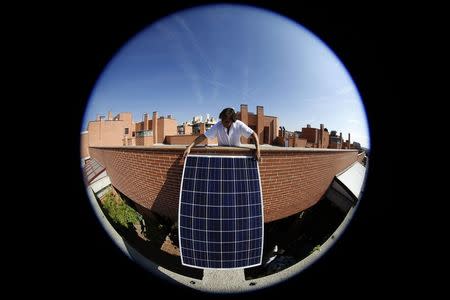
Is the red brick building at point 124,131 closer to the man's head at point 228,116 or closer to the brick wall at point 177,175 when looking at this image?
the brick wall at point 177,175

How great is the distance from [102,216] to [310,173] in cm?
237

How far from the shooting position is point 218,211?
1.51 metres

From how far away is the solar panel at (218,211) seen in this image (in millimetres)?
1504

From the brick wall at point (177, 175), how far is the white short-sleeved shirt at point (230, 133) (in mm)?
179

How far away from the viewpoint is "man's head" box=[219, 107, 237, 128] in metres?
1.58

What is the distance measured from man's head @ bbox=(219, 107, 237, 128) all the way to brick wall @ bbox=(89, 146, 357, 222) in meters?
0.27

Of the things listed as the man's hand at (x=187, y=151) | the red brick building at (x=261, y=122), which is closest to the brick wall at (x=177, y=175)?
the man's hand at (x=187, y=151)

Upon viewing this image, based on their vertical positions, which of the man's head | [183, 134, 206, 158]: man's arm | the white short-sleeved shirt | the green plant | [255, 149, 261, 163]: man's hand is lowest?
the green plant

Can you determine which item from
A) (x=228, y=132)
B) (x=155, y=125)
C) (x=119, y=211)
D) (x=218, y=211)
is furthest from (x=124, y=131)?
(x=218, y=211)

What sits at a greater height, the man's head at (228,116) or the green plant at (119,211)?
the man's head at (228,116)

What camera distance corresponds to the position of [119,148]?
1.66 metres

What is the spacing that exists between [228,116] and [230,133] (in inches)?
6.9

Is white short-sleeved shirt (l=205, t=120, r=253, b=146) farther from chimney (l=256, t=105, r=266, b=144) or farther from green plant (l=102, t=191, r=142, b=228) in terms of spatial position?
green plant (l=102, t=191, r=142, b=228)

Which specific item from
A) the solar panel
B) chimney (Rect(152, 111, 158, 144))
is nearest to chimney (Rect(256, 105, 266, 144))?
the solar panel
